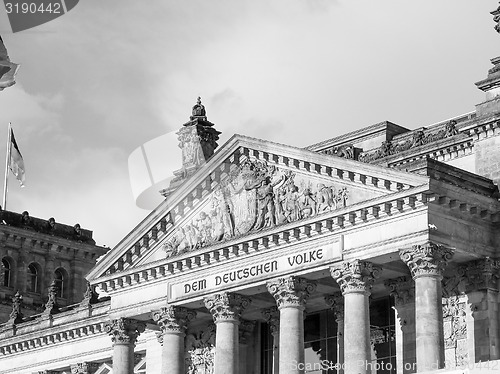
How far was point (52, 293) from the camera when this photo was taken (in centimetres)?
6988

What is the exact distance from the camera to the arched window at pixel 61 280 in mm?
86681

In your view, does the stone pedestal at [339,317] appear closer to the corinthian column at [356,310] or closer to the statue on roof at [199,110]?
the corinthian column at [356,310]

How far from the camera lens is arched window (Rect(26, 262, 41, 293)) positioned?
3374 inches

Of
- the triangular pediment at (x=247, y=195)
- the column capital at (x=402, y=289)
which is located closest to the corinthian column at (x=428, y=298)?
the triangular pediment at (x=247, y=195)

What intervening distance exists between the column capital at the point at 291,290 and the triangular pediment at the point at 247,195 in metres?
2.23

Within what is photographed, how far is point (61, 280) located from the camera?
286 ft

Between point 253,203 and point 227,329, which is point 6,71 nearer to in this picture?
point 253,203

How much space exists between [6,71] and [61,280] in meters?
62.2

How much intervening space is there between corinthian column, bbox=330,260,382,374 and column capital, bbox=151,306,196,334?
8811 mm

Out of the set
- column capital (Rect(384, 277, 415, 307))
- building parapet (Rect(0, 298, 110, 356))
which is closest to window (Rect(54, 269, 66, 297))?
building parapet (Rect(0, 298, 110, 356))

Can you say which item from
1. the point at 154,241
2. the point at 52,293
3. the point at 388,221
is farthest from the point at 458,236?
the point at 52,293

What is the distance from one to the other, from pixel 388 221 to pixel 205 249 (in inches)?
354

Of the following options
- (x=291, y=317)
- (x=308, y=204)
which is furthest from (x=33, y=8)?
(x=291, y=317)

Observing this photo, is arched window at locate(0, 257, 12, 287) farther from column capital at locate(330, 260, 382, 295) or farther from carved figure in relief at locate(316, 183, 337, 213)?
column capital at locate(330, 260, 382, 295)
